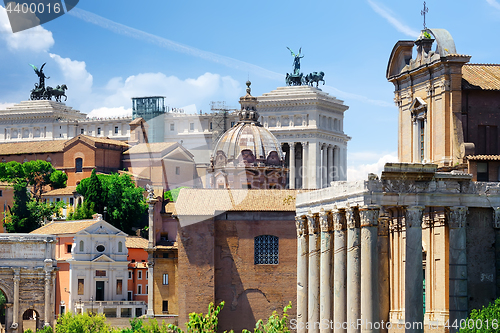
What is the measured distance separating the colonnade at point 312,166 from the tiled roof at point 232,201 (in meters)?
57.8

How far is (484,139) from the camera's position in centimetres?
4159

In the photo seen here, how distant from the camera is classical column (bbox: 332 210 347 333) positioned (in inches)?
1436

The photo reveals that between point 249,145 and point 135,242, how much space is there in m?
18.0

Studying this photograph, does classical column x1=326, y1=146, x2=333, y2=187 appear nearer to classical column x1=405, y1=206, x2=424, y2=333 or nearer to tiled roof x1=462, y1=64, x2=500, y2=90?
tiled roof x1=462, y1=64, x2=500, y2=90

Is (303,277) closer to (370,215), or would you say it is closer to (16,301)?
(370,215)

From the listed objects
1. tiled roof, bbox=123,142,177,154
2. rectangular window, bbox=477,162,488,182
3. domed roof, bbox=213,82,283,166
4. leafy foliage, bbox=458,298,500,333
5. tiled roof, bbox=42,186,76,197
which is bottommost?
leafy foliage, bbox=458,298,500,333

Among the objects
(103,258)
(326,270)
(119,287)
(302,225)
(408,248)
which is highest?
(302,225)

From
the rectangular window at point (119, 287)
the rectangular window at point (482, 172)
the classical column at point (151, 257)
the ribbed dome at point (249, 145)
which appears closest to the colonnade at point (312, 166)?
the rectangular window at point (119, 287)

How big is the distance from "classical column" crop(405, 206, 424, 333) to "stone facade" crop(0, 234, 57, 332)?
145ft

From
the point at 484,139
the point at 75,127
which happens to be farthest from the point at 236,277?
the point at 75,127

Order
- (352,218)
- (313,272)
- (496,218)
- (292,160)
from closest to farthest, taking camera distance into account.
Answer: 1. (352,218)
2. (496,218)
3. (313,272)
4. (292,160)

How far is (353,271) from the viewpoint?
34.7 m

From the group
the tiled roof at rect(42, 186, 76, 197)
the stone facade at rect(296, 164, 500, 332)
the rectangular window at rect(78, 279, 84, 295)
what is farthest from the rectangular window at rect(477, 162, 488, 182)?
the tiled roof at rect(42, 186, 76, 197)

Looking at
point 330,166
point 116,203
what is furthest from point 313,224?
point 330,166
